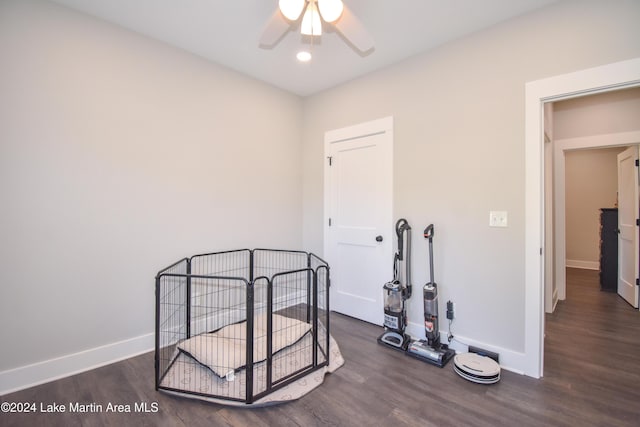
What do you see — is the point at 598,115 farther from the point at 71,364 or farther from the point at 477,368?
the point at 71,364

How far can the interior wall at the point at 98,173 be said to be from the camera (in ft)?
6.73

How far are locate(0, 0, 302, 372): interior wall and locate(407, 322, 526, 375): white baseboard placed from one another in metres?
2.18

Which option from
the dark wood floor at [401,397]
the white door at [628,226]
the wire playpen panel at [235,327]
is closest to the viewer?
the dark wood floor at [401,397]

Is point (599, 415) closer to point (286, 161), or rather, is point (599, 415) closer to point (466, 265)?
point (466, 265)

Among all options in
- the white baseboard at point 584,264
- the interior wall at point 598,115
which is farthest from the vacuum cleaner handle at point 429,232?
the white baseboard at point 584,264

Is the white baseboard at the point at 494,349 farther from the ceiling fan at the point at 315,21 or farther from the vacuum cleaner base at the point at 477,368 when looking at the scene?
the ceiling fan at the point at 315,21

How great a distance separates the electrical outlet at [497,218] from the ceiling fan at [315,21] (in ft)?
5.50

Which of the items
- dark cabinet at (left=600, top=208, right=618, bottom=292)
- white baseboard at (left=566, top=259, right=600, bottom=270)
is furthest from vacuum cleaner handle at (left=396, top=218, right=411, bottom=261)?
white baseboard at (left=566, top=259, right=600, bottom=270)

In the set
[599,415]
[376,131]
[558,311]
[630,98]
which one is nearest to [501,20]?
[376,131]

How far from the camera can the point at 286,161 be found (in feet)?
12.5

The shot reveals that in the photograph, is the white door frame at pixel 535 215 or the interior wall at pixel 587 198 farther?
the interior wall at pixel 587 198

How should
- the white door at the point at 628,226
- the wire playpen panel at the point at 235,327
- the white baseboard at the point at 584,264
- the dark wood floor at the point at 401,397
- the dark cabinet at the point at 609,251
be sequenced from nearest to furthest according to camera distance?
the dark wood floor at the point at 401,397
the wire playpen panel at the point at 235,327
the white door at the point at 628,226
the dark cabinet at the point at 609,251
the white baseboard at the point at 584,264

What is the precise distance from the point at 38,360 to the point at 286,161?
2.95 metres

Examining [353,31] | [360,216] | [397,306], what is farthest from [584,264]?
[353,31]
